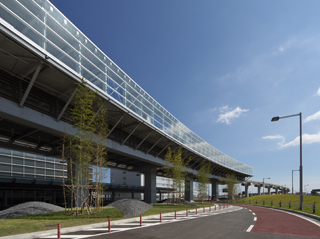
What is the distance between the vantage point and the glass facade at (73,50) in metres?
17.0

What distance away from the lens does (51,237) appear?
10672mm

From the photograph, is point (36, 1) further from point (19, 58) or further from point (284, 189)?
point (284, 189)

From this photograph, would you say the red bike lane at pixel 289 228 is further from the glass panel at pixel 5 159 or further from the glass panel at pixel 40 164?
the glass panel at pixel 40 164

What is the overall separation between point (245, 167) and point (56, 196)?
73823 millimetres

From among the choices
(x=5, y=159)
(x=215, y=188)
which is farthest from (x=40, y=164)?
(x=215, y=188)

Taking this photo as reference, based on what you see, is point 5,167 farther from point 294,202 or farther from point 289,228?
point 289,228

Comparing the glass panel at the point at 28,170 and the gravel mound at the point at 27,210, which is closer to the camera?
the gravel mound at the point at 27,210

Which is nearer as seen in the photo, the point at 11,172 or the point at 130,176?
the point at 11,172

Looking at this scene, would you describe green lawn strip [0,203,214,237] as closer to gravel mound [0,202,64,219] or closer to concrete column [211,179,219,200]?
gravel mound [0,202,64,219]

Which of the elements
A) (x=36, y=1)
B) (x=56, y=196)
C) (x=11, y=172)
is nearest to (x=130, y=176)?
(x=56, y=196)

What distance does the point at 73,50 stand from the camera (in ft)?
71.2

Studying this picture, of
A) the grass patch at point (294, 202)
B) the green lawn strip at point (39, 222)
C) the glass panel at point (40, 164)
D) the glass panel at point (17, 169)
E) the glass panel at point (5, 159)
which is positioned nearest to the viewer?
the green lawn strip at point (39, 222)

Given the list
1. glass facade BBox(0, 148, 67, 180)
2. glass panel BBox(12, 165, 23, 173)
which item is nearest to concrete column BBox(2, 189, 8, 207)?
glass facade BBox(0, 148, 67, 180)

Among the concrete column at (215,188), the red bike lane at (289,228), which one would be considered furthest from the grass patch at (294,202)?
the concrete column at (215,188)
